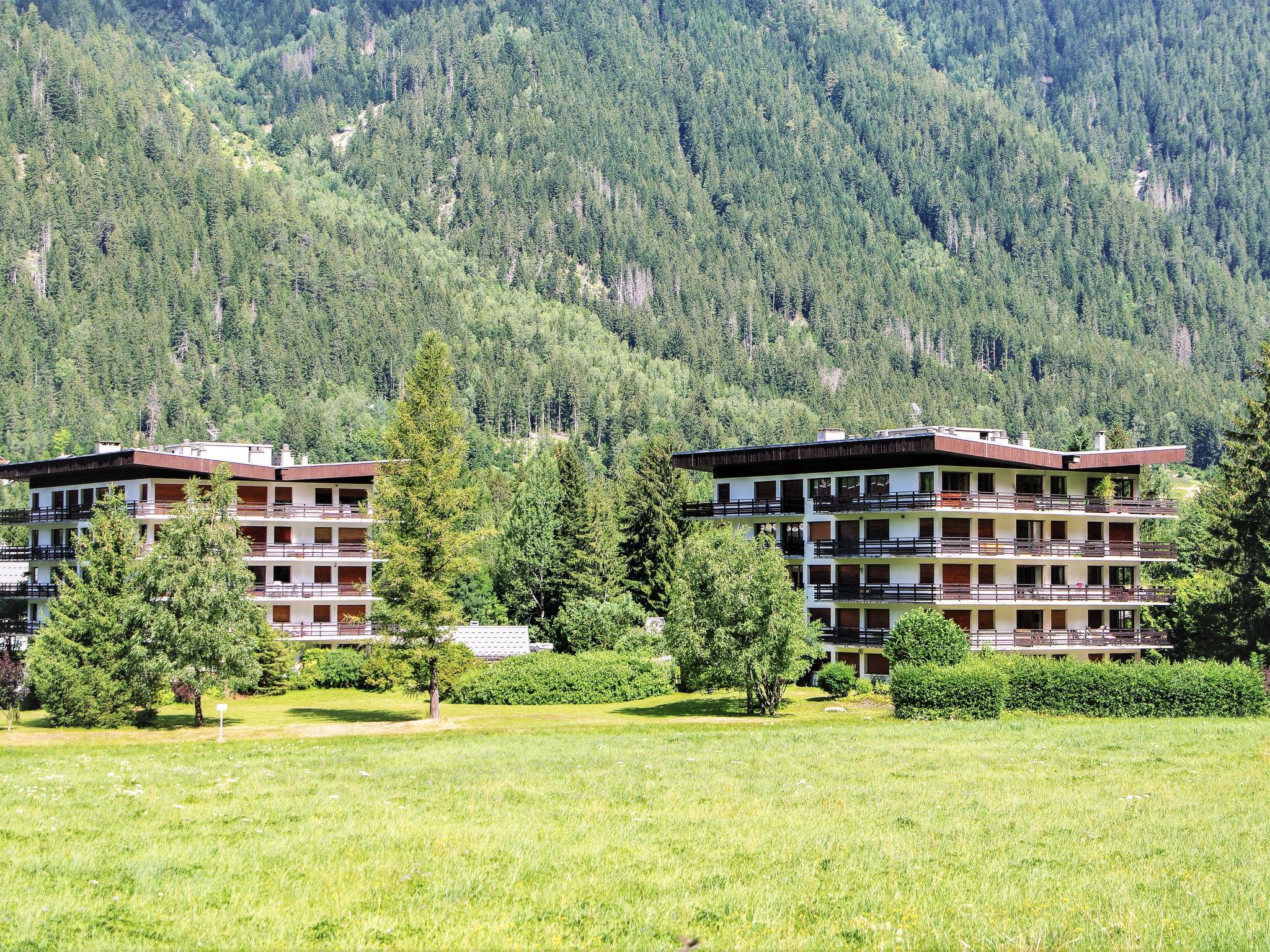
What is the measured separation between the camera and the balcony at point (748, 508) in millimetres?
83750

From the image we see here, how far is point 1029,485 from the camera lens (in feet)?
262

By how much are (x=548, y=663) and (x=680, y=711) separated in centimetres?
967

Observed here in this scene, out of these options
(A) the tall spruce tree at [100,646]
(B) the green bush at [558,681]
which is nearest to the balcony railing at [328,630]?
(B) the green bush at [558,681]

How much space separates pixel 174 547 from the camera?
190ft

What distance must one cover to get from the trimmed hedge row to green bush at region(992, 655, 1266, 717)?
0.09 feet

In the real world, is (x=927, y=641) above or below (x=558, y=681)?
above

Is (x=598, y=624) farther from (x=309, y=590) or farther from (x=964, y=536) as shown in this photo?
(x=964, y=536)

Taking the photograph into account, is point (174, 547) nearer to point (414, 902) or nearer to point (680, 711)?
point (680, 711)

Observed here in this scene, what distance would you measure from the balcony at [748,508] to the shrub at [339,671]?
77.5ft

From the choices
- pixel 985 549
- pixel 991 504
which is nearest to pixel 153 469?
pixel 985 549

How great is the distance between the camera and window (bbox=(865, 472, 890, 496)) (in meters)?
78.3

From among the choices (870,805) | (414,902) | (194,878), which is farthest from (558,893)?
(870,805)

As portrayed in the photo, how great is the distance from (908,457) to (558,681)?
23.4m

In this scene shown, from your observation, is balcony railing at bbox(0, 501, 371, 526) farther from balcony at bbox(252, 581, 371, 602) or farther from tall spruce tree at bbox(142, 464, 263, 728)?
tall spruce tree at bbox(142, 464, 263, 728)
